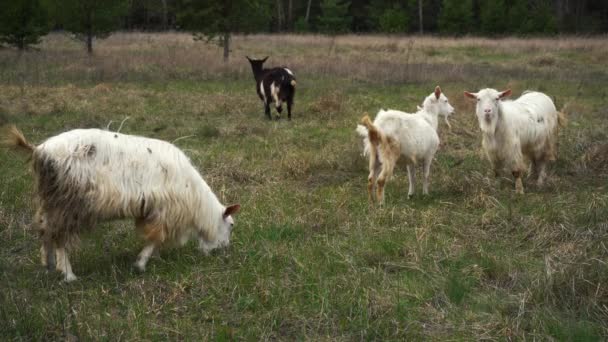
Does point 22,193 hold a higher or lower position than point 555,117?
lower

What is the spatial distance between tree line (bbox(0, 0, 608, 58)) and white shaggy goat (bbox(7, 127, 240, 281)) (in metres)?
18.4

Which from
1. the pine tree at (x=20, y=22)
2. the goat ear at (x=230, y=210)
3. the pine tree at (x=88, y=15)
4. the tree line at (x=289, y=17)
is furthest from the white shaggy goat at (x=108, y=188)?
the pine tree at (x=88, y=15)

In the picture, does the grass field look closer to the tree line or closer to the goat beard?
the goat beard

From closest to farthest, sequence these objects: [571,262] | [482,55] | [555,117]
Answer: [571,262]
[555,117]
[482,55]

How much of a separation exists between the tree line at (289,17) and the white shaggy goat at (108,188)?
18371 mm

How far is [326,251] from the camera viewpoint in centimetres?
565

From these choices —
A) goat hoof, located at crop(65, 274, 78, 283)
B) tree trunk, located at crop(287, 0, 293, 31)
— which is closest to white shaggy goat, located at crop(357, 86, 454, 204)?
goat hoof, located at crop(65, 274, 78, 283)

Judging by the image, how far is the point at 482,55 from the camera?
91.1 feet

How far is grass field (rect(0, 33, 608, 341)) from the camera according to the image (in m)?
4.25

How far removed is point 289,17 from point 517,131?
4525 cm

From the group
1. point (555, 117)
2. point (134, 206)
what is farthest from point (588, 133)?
point (134, 206)

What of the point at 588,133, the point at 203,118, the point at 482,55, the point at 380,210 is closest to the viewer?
the point at 380,210

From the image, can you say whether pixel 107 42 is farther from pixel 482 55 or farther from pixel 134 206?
pixel 134 206

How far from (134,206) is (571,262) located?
132 inches
